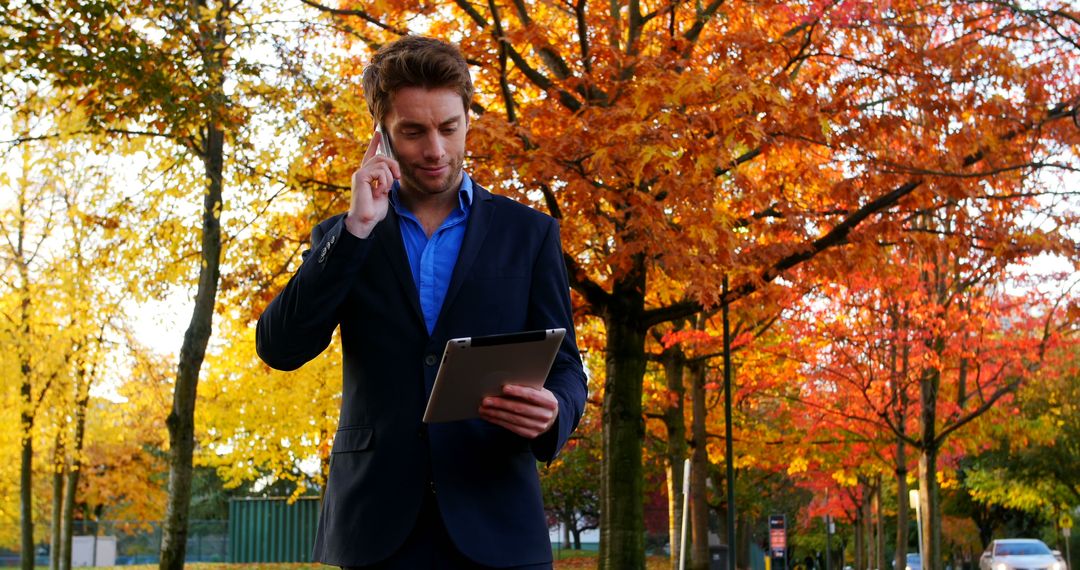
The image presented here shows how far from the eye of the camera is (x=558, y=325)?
2648 millimetres

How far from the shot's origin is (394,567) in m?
2.42

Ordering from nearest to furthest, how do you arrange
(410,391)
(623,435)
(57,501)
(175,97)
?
(410,391) < (175,97) < (623,435) < (57,501)

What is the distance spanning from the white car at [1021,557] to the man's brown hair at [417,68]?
30.6 meters

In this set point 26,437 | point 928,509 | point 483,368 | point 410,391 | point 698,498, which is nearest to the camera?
point 483,368

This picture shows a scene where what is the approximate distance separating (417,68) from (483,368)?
0.70 metres

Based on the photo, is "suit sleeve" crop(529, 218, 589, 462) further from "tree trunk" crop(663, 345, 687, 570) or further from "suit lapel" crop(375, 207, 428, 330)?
"tree trunk" crop(663, 345, 687, 570)

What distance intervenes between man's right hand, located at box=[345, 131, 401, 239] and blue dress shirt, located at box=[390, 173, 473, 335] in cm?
13

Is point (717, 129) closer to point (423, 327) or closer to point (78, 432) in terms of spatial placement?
point (423, 327)

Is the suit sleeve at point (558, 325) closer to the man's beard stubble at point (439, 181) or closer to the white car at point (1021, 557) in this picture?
the man's beard stubble at point (439, 181)

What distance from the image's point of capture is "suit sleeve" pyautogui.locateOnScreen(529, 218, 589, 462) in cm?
259

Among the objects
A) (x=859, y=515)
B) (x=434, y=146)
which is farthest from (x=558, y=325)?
(x=859, y=515)

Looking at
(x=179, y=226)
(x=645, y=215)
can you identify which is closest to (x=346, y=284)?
(x=645, y=215)

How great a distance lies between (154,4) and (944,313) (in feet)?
51.1

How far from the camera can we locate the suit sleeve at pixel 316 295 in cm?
251
